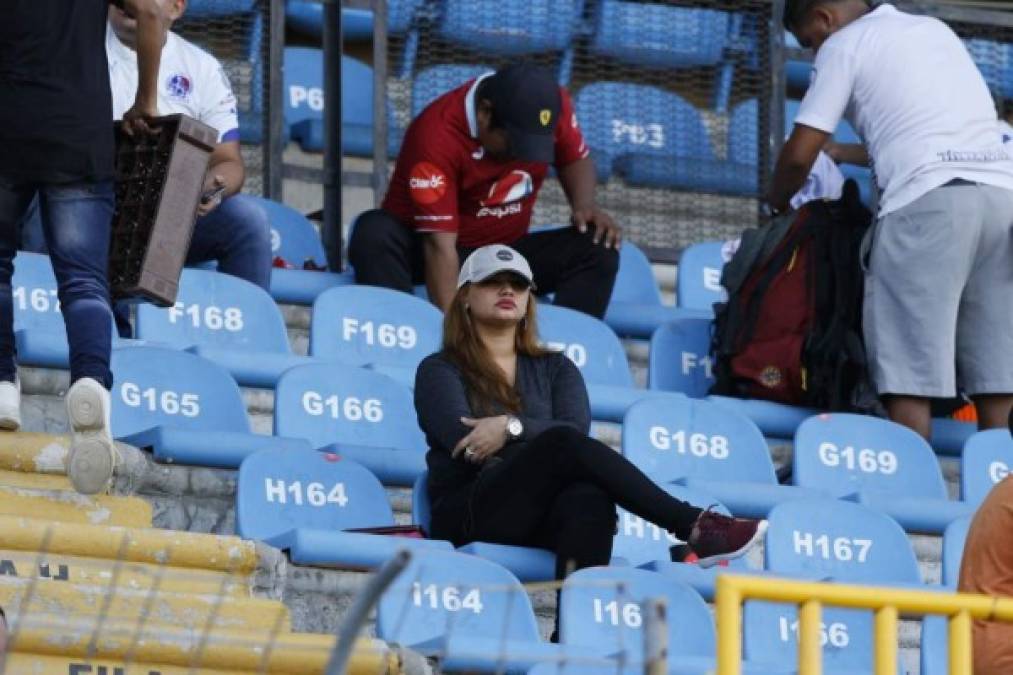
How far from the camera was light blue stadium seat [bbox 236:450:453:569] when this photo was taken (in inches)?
224

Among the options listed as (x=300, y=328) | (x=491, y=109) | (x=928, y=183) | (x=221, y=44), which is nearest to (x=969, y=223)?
(x=928, y=183)

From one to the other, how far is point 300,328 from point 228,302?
26.4 inches

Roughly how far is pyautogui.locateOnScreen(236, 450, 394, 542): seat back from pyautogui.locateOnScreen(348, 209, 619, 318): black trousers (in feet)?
5.50

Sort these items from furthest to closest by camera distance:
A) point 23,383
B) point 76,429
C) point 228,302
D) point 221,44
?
point 221,44
point 228,302
point 23,383
point 76,429

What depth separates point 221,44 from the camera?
8.56 metres

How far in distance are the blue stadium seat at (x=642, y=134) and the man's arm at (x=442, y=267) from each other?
1.51m

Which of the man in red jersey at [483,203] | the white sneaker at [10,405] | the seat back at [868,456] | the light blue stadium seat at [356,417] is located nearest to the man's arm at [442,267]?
the man in red jersey at [483,203]

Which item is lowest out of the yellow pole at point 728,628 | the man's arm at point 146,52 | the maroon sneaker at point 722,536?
the maroon sneaker at point 722,536

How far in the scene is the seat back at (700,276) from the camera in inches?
342

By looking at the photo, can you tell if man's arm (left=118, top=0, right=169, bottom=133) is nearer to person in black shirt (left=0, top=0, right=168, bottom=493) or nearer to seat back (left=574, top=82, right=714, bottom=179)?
person in black shirt (left=0, top=0, right=168, bottom=493)

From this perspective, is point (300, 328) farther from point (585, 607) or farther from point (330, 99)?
point (585, 607)

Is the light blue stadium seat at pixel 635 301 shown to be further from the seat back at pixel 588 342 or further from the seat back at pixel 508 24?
the seat back at pixel 508 24

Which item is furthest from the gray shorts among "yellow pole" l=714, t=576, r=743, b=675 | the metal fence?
"yellow pole" l=714, t=576, r=743, b=675

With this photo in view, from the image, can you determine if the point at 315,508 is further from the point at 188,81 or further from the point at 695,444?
the point at 188,81
